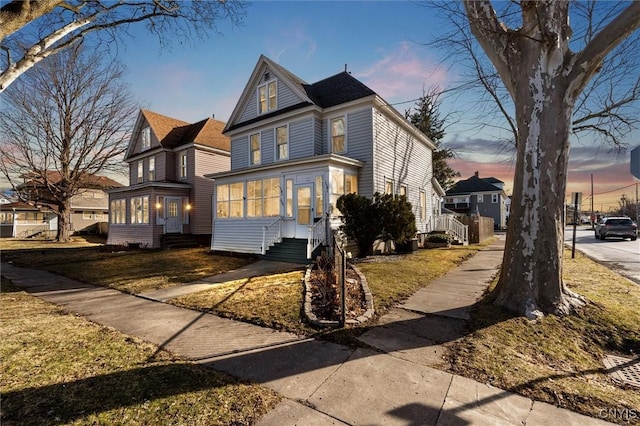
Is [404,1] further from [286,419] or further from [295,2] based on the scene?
[286,419]

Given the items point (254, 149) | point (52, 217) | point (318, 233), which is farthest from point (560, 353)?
point (52, 217)

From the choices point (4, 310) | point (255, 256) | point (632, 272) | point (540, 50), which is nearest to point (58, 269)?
point (4, 310)

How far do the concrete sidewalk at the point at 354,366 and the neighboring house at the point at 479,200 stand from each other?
38.3 m

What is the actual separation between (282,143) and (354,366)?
1349 centimetres

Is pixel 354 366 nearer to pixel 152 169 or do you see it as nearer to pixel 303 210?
pixel 303 210

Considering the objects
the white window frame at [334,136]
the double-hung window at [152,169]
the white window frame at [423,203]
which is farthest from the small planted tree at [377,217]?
the double-hung window at [152,169]

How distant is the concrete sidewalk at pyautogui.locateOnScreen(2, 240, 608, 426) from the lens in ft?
8.34

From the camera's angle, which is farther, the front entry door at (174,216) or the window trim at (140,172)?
the window trim at (140,172)

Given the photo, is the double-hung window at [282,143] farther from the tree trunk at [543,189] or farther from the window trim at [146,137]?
the window trim at [146,137]

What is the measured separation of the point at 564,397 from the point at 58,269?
15.3 meters

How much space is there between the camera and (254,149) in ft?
54.9

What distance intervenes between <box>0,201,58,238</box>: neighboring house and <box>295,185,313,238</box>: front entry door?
114ft

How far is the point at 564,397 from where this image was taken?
283 cm

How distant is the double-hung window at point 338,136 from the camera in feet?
46.0
